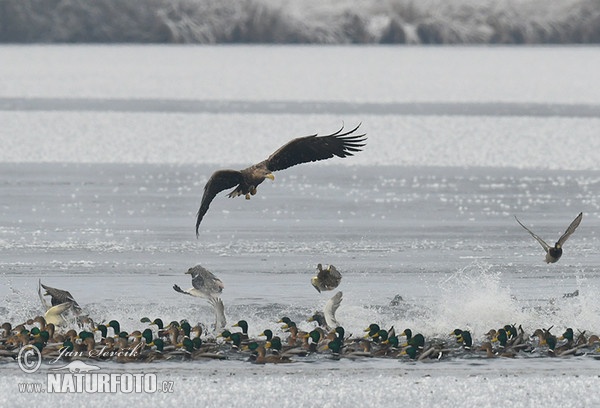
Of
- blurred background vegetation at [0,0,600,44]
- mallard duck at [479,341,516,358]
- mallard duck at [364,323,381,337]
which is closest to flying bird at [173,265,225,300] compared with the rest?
mallard duck at [364,323,381,337]

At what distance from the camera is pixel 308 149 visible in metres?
6.79

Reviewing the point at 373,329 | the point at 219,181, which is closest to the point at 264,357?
the point at 373,329

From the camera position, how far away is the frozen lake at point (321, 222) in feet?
20.0

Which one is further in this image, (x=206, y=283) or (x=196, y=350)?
(x=206, y=283)

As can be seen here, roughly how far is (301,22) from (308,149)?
27.9 m

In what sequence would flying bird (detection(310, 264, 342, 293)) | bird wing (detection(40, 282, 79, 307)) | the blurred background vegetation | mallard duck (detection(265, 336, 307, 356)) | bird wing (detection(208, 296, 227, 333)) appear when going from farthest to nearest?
the blurred background vegetation
flying bird (detection(310, 264, 342, 293))
bird wing (detection(40, 282, 79, 307))
bird wing (detection(208, 296, 227, 333))
mallard duck (detection(265, 336, 307, 356))

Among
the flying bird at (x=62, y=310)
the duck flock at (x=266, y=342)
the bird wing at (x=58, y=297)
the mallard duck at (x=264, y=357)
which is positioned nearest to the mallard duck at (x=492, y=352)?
the duck flock at (x=266, y=342)

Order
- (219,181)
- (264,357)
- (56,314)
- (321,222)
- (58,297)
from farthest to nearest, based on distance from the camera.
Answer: (321,222), (58,297), (56,314), (219,181), (264,357)

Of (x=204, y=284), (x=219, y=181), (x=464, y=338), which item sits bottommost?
(x=464, y=338)

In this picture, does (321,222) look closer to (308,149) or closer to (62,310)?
(308,149)

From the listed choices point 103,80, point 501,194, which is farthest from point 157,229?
point 103,80

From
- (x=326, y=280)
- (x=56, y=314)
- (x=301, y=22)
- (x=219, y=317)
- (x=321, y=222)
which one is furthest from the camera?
(x=301, y=22)

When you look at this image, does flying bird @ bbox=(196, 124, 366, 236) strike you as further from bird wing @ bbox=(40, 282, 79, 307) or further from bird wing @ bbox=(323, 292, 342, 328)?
bird wing @ bbox=(40, 282, 79, 307)

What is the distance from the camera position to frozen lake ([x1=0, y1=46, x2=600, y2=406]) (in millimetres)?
6086
